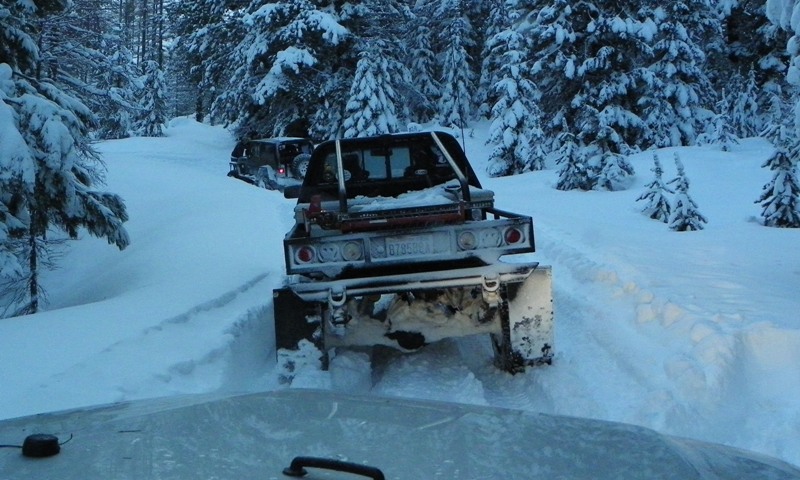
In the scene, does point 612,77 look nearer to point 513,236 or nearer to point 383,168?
point 383,168

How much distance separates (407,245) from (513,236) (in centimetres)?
83

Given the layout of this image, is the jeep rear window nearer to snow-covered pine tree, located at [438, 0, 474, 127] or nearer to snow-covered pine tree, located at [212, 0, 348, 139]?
snow-covered pine tree, located at [212, 0, 348, 139]

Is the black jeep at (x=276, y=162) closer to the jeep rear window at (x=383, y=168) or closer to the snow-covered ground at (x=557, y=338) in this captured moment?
the snow-covered ground at (x=557, y=338)

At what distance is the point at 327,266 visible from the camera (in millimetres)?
6227

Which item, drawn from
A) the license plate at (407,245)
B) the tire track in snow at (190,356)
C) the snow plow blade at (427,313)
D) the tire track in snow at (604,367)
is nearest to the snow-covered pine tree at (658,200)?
the tire track in snow at (604,367)

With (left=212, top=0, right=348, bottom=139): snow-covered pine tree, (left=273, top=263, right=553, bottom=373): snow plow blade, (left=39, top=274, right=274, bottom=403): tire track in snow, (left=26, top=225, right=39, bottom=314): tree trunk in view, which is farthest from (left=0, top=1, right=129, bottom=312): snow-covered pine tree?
(left=212, top=0, right=348, bottom=139): snow-covered pine tree

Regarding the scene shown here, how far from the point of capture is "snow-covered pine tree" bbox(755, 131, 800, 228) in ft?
46.3

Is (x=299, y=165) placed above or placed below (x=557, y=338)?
above

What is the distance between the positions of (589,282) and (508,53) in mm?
23050

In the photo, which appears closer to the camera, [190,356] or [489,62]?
[190,356]

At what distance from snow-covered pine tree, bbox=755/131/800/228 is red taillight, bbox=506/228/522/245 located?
9.66m

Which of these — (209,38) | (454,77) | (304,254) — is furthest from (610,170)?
(209,38)

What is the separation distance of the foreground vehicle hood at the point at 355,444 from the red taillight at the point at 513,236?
3.26 meters

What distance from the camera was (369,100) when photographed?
→ 32.8m
